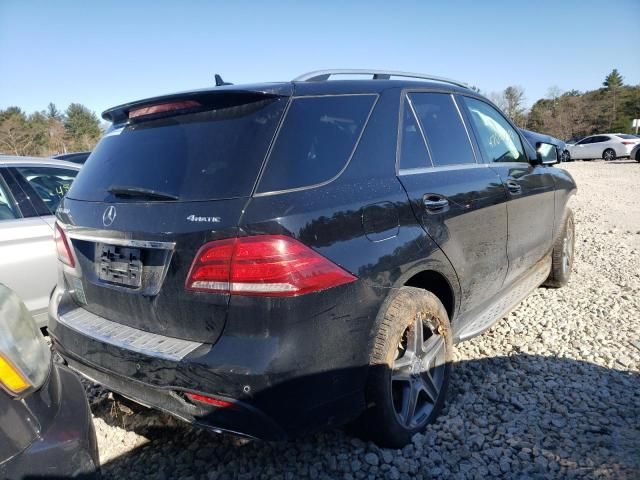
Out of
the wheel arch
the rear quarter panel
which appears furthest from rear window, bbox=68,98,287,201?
the rear quarter panel

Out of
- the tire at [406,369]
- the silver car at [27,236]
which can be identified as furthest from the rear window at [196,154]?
→ the silver car at [27,236]

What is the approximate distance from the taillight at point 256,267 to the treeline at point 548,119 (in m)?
54.6

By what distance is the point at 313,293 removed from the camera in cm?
176

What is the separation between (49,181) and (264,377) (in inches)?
139

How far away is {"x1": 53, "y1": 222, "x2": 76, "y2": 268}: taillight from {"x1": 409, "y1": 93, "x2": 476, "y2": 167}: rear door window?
2.05 metres

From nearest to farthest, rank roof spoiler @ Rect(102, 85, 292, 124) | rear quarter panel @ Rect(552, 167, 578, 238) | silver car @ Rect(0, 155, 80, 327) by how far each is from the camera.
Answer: roof spoiler @ Rect(102, 85, 292, 124) < silver car @ Rect(0, 155, 80, 327) < rear quarter panel @ Rect(552, 167, 578, 238)

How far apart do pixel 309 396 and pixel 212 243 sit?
72 cm

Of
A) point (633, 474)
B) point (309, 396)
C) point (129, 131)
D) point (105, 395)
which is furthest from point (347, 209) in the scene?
point (105, 395)

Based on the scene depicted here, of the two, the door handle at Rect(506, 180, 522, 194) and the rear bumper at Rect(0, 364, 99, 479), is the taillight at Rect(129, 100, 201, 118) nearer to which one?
the rear bumper at Rect(0, 364, 99, 479)

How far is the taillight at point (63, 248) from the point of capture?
2336 millimetres

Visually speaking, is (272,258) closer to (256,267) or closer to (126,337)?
(256,267)

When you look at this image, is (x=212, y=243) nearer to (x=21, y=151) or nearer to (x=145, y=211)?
(x=145, y=211)

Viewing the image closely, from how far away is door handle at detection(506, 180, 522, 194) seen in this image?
3278 mm

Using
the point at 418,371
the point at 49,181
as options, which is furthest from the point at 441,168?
the point at 49,181
